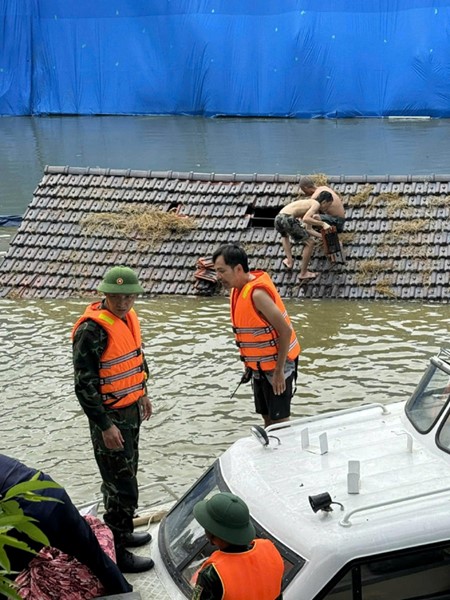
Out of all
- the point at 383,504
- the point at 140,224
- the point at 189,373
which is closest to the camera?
the point at 383,504

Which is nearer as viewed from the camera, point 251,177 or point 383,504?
point 383,504

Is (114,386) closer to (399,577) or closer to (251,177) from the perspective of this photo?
(399,577)

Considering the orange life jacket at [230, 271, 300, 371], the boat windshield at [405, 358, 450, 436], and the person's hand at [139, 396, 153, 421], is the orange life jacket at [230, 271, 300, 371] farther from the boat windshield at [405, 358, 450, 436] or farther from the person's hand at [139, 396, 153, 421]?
the boat windshield at [405, 358, 450, 436]

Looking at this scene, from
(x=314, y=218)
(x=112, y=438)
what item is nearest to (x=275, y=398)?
(x=112, y=438)

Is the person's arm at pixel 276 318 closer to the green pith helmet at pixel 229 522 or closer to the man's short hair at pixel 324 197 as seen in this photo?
the green pith helmet at pixel 229 522

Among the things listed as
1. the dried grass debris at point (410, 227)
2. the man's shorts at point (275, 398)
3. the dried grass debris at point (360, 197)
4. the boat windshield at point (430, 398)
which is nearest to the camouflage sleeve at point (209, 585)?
the boat windshield at point (430, 398)

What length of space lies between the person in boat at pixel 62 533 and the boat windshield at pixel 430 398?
1.88 metres

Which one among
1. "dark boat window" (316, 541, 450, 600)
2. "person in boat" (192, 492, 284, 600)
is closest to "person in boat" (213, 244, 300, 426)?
"dark boat window" (316, 541, 450, 600)

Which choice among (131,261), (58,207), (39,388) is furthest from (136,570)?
(58,207)

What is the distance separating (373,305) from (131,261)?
376cm

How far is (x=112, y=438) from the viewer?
6000 mm

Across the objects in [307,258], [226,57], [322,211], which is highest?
[322,211]

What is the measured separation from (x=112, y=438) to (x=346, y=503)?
5.78 feet

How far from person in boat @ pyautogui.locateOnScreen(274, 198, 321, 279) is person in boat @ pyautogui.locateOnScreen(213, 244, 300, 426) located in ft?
20.8
